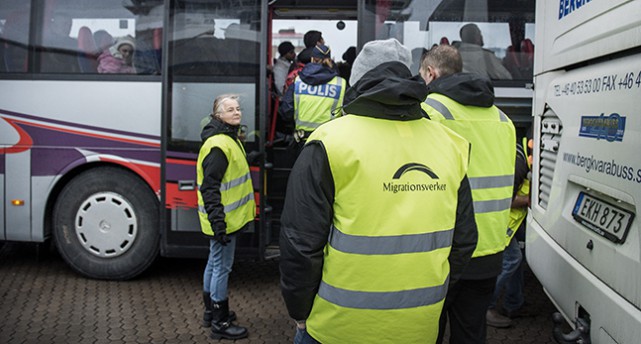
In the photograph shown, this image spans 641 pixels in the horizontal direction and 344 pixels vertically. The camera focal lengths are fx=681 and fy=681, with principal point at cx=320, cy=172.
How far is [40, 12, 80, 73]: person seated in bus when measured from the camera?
6348mm

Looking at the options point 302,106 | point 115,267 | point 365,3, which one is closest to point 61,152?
point 115,267

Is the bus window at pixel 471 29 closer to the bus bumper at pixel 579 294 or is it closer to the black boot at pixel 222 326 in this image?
the bus bumper at pixel 579 294

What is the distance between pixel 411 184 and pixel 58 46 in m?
4.91

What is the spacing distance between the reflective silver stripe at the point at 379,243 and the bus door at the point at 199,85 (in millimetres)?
3455

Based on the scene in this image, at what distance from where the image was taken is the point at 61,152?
6.29 meters

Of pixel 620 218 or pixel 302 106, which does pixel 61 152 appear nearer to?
pixel 302 106

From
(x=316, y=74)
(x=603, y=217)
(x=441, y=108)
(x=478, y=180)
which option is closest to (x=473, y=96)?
(x=441, y=108)

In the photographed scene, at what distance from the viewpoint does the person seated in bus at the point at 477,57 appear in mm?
5965

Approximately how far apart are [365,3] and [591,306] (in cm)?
386

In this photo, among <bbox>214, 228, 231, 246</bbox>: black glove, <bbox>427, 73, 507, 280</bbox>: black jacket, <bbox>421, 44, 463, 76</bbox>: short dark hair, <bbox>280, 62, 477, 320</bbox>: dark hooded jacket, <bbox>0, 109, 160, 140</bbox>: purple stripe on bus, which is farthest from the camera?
<bbox>0, 109, 160, 140</bbox>: purple stripe on bus

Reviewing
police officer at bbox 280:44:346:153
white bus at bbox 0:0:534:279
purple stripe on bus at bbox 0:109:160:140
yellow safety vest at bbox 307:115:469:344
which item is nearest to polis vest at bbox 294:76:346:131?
police officer at bbox 280:44:346:153

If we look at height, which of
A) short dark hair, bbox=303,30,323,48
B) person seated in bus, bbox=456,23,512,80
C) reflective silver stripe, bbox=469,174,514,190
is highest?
short dark hair, bbox=303,30,323,48

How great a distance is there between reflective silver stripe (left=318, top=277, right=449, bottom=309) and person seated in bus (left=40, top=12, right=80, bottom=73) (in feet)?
15.3

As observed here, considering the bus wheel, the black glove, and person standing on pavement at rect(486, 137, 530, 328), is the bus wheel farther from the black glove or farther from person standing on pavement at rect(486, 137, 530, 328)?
person standing on pavement at rect(486, 137, 530, 328)
